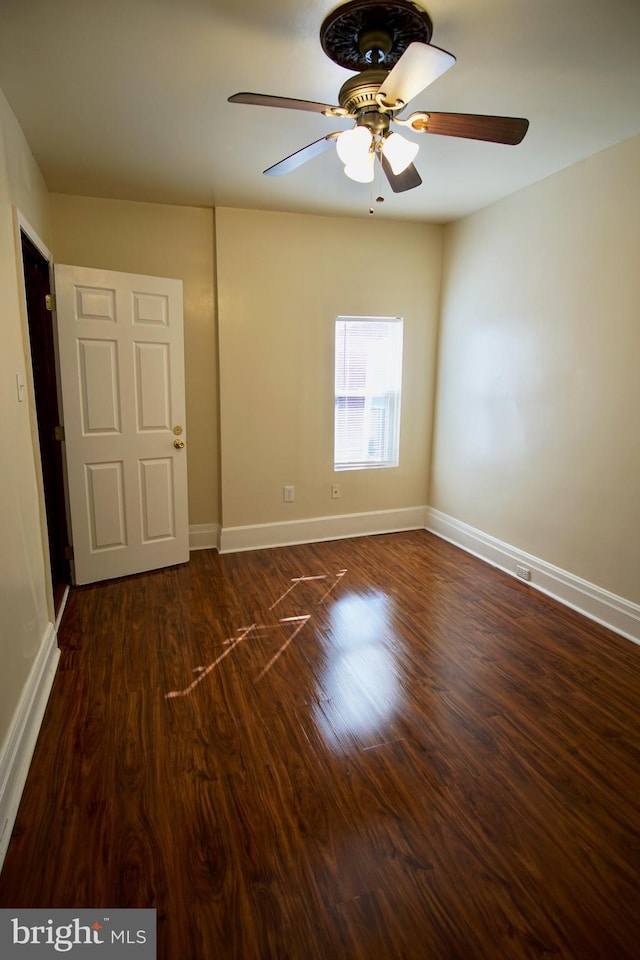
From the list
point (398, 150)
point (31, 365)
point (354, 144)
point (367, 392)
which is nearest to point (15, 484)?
point (31, 365)

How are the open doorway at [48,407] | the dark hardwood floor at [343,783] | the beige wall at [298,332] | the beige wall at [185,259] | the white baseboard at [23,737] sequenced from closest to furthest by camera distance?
the dark hardwood floor at [343,783], the white baseboard at [23,737], the open doorway at [48,407], the beige wall at [185,259], the beige wall at [298,332]

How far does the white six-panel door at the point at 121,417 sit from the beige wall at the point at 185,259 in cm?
29

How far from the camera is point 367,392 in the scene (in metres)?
4.43

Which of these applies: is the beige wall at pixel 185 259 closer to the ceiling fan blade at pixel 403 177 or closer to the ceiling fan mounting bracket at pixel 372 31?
the ceiling fan blade at pixel 403 177

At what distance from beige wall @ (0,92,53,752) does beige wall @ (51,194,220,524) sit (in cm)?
89

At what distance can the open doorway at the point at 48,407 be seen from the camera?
10.0 feet

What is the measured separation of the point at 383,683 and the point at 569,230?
2.82 m

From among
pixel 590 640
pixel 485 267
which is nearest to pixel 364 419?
pixel 485 267

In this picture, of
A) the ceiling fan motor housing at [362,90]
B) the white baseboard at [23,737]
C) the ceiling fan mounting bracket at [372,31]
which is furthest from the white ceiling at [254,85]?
the white baseboard at [23,737]

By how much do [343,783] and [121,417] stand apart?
2.66 meters

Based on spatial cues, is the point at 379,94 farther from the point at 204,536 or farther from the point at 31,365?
the point at 204,536

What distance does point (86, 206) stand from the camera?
11.4 feet

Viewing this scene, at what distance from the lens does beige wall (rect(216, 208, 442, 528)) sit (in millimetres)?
3883

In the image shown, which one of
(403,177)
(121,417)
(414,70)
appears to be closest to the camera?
(414,70)
